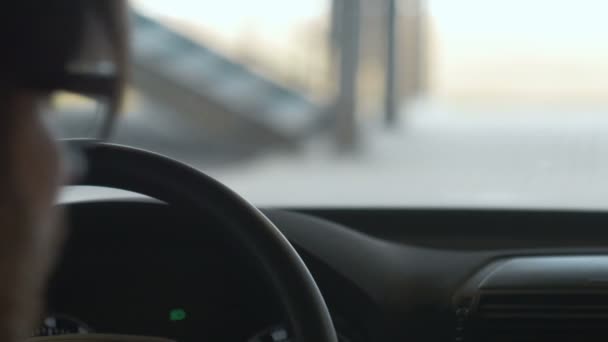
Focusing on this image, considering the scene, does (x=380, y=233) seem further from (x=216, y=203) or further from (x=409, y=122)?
(x=409, y=122)

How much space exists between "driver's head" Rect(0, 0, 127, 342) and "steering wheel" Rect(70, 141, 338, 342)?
1.89 feet

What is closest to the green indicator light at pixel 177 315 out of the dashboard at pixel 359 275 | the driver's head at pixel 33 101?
the dashboard at pixel 359 275

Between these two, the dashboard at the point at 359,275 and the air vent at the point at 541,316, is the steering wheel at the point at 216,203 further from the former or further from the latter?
the air vent at the point at 541,316

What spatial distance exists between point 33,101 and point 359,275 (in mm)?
1415

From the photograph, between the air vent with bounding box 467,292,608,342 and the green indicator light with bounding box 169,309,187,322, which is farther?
the air vent with bounding box 467,292,608,342

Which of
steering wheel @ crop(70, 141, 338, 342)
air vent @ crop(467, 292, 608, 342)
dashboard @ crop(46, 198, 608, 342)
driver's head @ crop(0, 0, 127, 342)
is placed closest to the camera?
driver's head @ crop(0, 0, 127, 342)

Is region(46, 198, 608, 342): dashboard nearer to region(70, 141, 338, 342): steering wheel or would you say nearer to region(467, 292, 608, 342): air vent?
region(467, 292, 608, 342): air vent

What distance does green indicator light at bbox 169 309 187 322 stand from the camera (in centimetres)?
198

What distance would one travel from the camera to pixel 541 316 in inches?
84.4

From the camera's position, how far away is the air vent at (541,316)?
213 centimetres

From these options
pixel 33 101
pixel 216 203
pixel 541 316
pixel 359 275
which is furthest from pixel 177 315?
pixel 33 101

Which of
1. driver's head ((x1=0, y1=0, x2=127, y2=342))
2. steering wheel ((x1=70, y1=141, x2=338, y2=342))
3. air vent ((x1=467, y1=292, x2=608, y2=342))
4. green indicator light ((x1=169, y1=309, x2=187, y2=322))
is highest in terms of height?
driver's head ((x1=0, y1=0, x2=127, y2=342))

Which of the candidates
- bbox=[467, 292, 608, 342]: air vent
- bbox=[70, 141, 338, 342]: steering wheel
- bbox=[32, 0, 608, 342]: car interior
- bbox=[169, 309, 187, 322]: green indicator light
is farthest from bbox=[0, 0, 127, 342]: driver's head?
bbox=[467, 292, 608, 342]: air vent

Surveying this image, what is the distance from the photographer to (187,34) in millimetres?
9969
